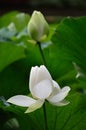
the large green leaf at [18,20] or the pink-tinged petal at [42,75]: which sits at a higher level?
the pink-tinged petal at [42,75]

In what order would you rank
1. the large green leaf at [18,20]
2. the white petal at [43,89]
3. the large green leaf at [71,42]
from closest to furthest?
the white petal at [43,89] → the large green leaf at [71,42] → the large green leaf at [18,20]

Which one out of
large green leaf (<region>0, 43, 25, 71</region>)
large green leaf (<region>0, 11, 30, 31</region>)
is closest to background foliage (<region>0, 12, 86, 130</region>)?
large green leaf (<region>0, 43, 25, 71</region>)

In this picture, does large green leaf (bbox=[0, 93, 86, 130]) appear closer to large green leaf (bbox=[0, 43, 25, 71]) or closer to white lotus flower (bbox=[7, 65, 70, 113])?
white lotus flower (bbox=[7, 65, 70, 113])

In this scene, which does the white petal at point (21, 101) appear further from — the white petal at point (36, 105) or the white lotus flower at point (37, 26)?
the white lotus flower at point (37, 26)

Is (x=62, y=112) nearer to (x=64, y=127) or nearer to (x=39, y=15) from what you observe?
(x=64, y=127)

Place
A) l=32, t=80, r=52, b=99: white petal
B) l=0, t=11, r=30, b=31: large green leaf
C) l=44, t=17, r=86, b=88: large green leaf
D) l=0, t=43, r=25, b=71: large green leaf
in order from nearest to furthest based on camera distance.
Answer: l=32, t=80, r=52, b=99: white petal, l=44, t=17, r=86, b=88: large green leaf, l=0, t=43, r=25, b=71: large green leaf, l=0, t=11, r=30, b=31: large green leaf

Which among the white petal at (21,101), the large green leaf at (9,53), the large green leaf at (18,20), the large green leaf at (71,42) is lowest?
the large green leaf at (18,20)

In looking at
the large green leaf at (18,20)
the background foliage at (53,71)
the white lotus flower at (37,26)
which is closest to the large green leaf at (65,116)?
the background foliage at (53,71)
